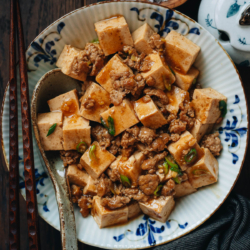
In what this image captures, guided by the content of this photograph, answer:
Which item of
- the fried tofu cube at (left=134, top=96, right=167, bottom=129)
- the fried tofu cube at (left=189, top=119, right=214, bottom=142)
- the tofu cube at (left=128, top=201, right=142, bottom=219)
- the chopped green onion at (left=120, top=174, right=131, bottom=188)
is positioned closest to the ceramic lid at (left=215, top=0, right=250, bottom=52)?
the fried tofu cube at (left=189, top=119, right=214, bottom=142)

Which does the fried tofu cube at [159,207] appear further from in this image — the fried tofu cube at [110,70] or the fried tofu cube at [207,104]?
the fried tofu cube at [110,70]

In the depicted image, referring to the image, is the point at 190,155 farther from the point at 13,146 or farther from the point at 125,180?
the point at 13,146

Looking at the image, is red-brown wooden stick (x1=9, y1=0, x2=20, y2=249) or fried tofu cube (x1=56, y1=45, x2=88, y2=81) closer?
red-brown wooden stick (x1=9, y1=0, x2=20, y2=249)

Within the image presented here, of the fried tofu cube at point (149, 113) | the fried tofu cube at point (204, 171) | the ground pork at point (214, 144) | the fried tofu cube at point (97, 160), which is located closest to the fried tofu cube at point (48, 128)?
the fried tofu cube at point (97, 160)

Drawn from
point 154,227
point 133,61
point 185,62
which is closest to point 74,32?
point 133,61

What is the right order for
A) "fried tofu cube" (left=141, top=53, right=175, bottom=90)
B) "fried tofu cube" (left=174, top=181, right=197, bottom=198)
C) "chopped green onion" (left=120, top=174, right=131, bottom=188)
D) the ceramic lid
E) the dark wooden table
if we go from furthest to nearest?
the dark wooden table → "fried tofu cube" (left=174, top=181, right=197, bottom=198) → "chopped green onion" (left=120, top=174, right=131, bottom=188) → "fried tofu cube" (left=141, top=53, right=175, bottom=90) → the ceramic lid

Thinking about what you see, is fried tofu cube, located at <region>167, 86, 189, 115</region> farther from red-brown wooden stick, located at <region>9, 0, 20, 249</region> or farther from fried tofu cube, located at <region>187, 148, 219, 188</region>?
red-brown wooden stick, located at <region>9, 0, 20, 249</region>
